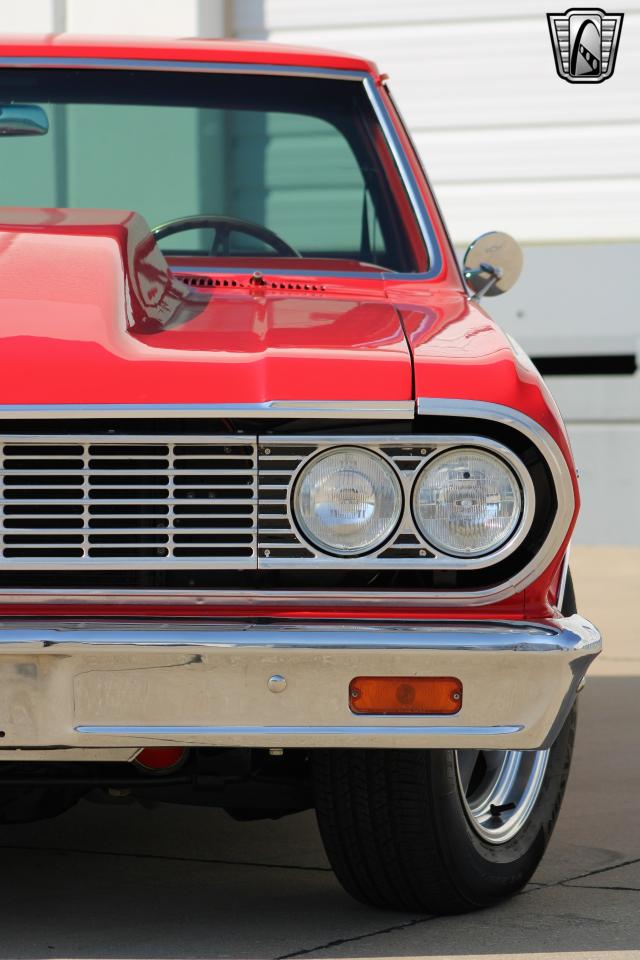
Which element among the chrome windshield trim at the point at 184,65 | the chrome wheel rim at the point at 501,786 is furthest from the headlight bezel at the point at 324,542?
the chrome windshield trim at the point at 184,65

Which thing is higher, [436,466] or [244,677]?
[436,466]

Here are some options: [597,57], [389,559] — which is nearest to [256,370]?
[389,559]

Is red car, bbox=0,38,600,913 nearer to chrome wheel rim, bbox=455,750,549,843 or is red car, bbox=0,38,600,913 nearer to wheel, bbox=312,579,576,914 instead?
wheel, bbox=312,579,576,914

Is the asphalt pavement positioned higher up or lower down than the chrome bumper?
lower down

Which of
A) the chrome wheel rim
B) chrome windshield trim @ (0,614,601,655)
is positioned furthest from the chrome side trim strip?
the chrome wheel rim

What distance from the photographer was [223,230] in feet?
12.2

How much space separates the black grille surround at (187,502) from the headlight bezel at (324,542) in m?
0.01

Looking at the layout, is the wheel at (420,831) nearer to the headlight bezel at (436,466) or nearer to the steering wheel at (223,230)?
the headlight bezel at (436,466)

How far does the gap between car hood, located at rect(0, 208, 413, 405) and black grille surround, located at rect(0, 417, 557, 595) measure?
0.06 m

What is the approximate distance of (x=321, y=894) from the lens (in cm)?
297

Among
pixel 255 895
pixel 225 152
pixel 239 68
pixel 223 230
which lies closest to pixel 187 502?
pixel 255 895

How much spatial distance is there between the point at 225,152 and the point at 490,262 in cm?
79

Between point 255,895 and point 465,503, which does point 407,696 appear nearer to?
point 465,503

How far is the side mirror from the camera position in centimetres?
371
